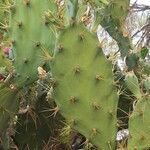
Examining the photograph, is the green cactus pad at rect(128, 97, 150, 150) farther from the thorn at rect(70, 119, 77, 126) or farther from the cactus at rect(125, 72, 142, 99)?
the thorn at rect(70, 119, 77, 126)

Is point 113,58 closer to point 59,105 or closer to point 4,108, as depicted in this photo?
point 59,105

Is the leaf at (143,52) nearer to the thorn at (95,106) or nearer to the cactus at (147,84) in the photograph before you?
the cactus at (147,84)

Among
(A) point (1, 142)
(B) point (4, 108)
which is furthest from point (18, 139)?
(B) point (4, 108)

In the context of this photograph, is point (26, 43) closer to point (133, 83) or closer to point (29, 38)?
point (29, 38)

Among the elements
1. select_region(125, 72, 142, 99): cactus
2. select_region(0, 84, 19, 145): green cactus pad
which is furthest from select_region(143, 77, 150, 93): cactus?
select_region(0, 84, 19, 145): green cactus pad

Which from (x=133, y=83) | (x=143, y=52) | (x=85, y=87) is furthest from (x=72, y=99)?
(x=143, y=52)

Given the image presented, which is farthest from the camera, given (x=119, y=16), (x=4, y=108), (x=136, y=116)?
(x=119, y=16)
